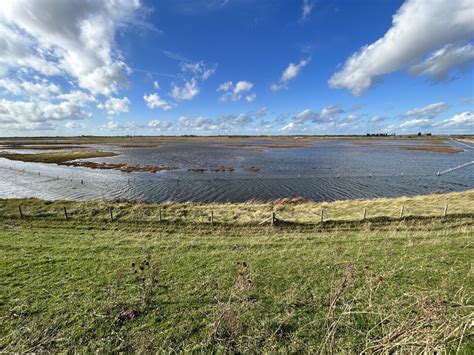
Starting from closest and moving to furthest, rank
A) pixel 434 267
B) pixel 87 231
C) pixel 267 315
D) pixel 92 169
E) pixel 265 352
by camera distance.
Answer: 1. pixel 265 352
2. pixel 267 315
3. pixel 434 267
4. pixel 87 231
5. pixel 92 169

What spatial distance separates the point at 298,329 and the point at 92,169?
6290cm

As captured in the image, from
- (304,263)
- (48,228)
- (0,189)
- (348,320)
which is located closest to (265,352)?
(348,320)

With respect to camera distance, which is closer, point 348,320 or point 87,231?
point 348,320

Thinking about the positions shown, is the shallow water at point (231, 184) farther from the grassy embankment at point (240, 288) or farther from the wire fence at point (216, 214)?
the grassy embankment at point (240, 288)

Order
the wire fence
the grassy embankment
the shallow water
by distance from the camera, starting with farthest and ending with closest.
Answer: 1. the shallow water
2. the wire fence
3. the grassy embankment

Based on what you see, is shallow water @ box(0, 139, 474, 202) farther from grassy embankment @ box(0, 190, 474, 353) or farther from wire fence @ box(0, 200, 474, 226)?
grassy embankment @ box(0, 190, 474, 353)

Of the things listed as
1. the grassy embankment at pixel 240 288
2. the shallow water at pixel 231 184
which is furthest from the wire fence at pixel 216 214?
the shallow water at pixel 231 184

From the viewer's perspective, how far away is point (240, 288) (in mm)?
Answer: 8008

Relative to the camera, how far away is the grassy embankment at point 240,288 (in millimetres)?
6035

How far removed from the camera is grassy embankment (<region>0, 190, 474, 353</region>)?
6.04 meters

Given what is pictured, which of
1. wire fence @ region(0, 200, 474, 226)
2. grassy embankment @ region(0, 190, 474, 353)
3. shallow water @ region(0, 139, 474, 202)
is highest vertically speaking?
grassy embankment @ region(0, 190, 474, 353)

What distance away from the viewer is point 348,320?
6746 mm

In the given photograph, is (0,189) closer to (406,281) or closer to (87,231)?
(87,231)

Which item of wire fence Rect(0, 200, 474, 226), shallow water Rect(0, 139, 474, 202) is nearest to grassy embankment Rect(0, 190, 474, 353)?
wire fence Rect(0, 200, 474, 226)
